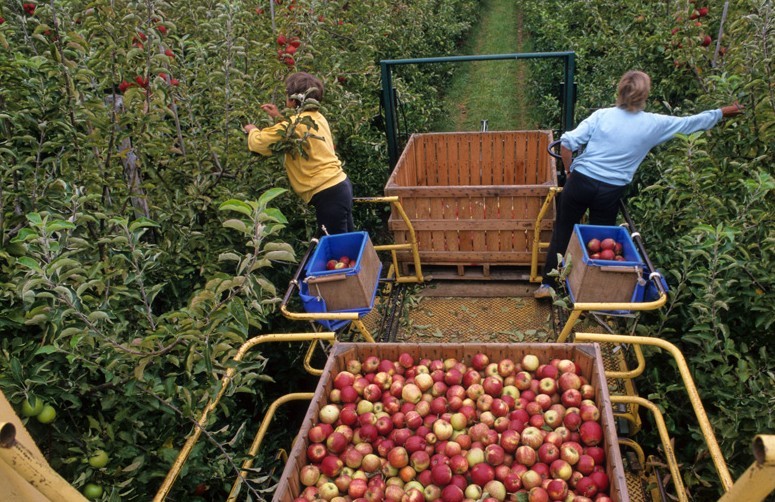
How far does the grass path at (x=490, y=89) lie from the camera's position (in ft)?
36.2

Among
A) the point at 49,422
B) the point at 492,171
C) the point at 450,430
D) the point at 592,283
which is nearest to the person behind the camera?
the point at 49,422

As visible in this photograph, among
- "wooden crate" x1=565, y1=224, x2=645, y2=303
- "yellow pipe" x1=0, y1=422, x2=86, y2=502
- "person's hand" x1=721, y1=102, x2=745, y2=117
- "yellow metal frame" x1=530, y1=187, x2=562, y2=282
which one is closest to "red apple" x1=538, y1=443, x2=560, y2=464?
"wooden crate" x1=565, y1=224, x2=645, y2=303

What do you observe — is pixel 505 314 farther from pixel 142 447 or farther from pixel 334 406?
pixel 142 447

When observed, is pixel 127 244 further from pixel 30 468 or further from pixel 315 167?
pixel 315 167

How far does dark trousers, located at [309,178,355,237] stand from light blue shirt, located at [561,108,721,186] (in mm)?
1836

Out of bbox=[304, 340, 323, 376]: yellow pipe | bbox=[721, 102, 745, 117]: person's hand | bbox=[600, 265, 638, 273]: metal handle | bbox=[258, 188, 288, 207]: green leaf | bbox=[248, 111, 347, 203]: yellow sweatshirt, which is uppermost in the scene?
bbox=[258, 188, 288, 207]: green leaf

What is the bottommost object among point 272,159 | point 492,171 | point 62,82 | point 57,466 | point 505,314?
point 505,314

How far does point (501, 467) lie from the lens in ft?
8.48

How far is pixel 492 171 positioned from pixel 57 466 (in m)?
5.40

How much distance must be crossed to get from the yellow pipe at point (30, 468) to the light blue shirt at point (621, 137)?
13.0 feet

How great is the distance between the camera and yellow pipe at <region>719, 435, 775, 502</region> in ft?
3.92

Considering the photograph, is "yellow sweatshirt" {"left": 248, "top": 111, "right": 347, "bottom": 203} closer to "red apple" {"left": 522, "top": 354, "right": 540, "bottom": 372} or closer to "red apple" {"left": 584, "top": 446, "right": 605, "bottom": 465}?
"red apple" {"left": 522, "top": 354, "right": 540, "bottom": 372}

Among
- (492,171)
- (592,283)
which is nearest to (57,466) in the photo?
(592,283)

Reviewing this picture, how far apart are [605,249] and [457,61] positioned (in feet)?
9.32
